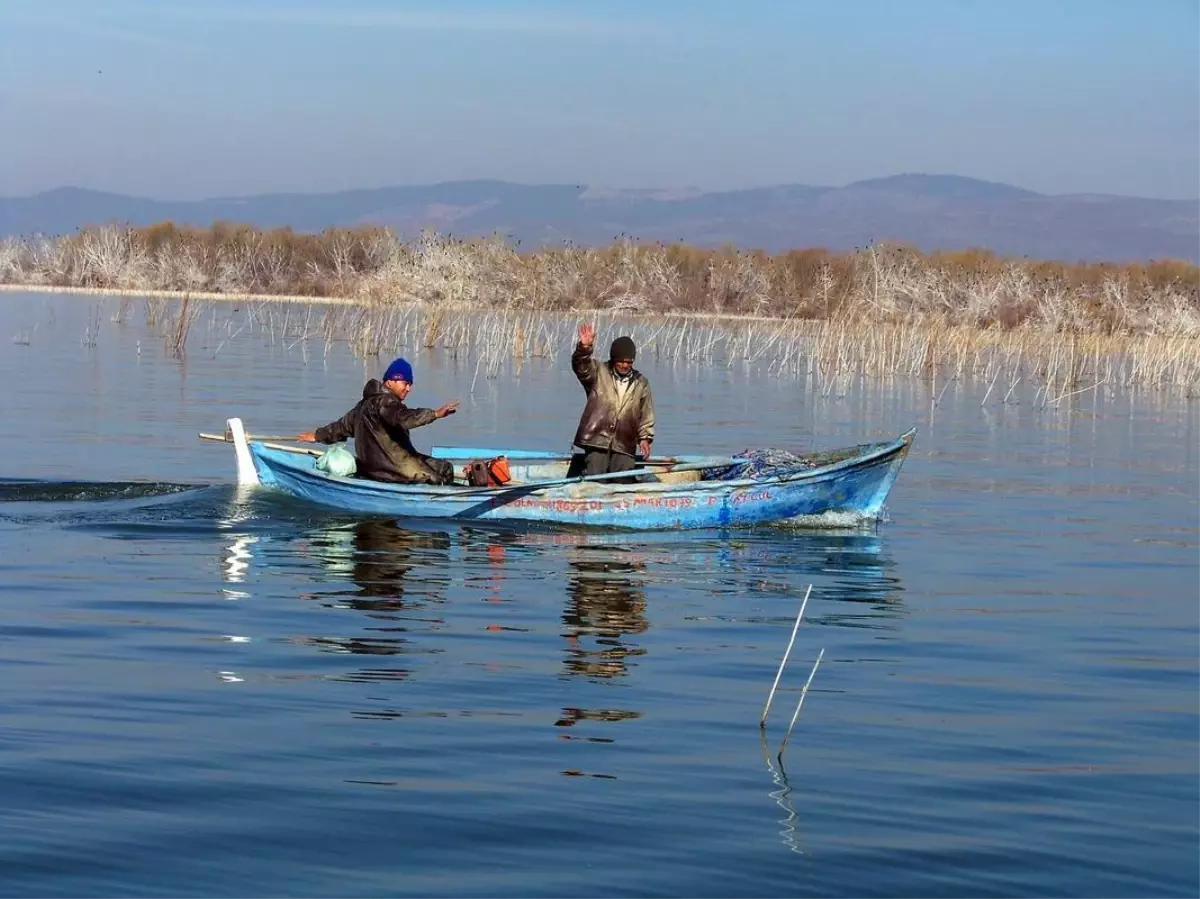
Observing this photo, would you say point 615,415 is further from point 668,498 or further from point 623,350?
point 668,498

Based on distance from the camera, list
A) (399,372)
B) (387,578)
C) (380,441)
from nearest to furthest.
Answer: (387,578) < (399,372) < (380,441)

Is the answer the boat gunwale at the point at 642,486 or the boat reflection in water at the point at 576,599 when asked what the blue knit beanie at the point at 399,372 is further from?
the boat reflection in water at the point at 576,599

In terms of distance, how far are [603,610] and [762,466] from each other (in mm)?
3772

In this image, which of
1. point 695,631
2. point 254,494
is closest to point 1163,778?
point 695,631

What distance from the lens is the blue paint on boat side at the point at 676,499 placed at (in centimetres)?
1368

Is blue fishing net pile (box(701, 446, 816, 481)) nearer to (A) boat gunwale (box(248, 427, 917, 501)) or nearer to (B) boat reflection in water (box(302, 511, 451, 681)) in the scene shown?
(A) boat gunwale (box(248, 427, 917, 501))

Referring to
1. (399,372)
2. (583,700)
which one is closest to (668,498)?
(399,372)

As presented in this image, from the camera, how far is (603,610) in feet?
34.9

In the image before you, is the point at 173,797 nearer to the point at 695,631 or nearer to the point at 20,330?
the point at 695,631

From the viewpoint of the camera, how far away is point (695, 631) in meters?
10.0

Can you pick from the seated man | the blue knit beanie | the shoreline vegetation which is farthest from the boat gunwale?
the shoreline vegetation

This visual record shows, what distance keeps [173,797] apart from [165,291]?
4616cm

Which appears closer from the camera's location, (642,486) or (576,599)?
(576,599)

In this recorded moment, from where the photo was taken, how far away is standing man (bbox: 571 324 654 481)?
45.7 feet
